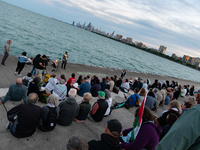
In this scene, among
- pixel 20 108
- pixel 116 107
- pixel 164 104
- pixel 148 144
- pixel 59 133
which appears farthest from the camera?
pixel 164 104

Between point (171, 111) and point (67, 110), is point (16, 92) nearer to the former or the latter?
point (67, 110)

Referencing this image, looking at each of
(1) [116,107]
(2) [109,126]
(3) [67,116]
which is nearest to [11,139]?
(3) [67,116]

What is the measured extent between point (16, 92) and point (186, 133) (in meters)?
5.29

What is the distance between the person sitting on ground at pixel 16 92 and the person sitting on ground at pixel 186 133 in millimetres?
5063

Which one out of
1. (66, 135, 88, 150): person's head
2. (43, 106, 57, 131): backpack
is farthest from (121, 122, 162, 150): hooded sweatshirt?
(43, 106, 57, 131): backpack

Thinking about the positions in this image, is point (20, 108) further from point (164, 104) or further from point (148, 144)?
point (164, 104)

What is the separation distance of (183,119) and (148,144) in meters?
2.23

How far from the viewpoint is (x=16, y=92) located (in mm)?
4973

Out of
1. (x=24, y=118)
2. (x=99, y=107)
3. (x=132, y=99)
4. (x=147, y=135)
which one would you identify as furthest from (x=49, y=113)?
(x=132, y=99)

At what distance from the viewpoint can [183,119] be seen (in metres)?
1.22

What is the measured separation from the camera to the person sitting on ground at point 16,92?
15.9 feet

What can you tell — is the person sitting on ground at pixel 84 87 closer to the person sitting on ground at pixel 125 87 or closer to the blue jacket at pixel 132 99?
the blue jacket at pixel 132 99

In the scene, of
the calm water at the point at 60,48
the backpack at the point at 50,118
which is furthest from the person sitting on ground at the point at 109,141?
the calm water at the point at 60,48

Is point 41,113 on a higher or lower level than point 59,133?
higher
